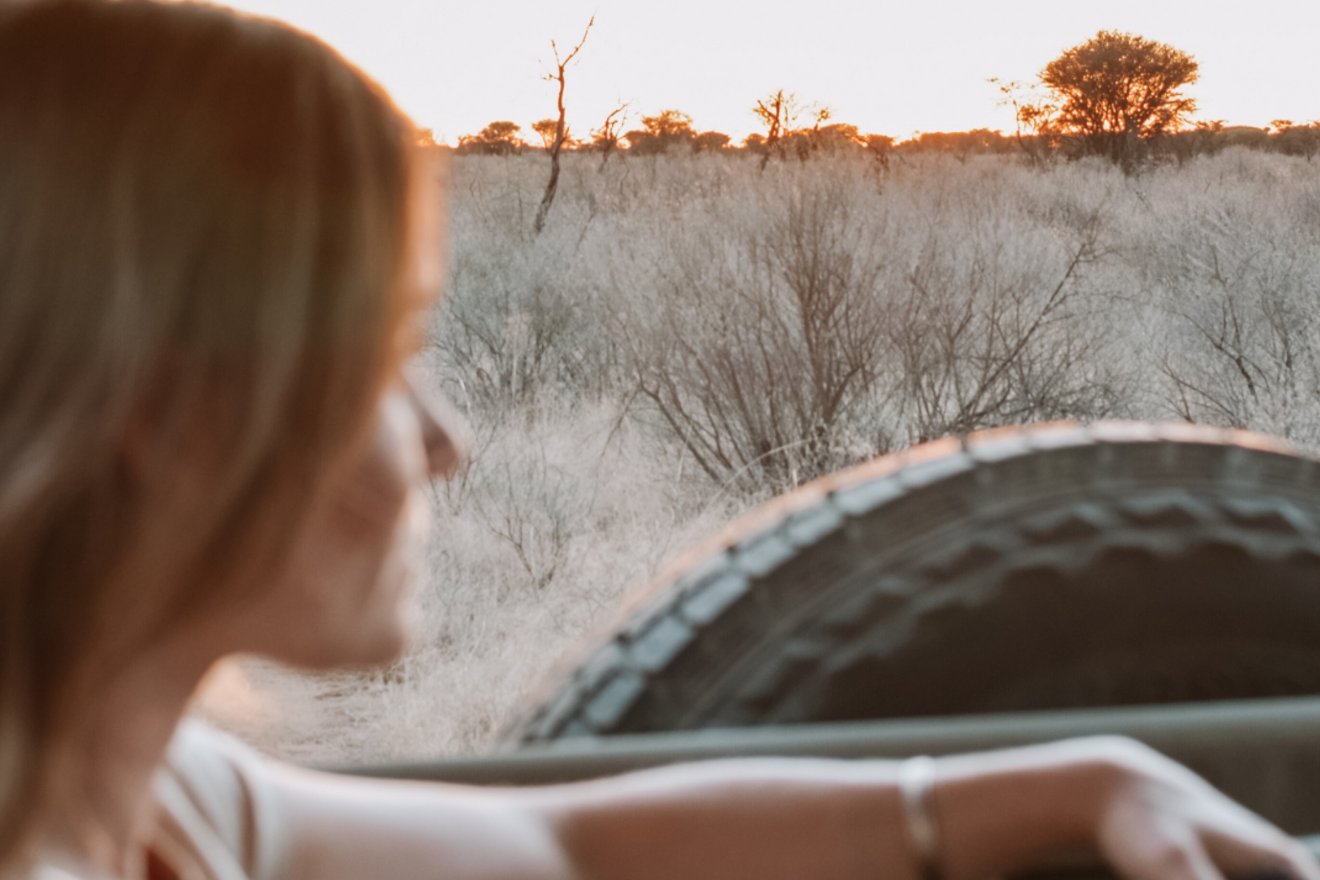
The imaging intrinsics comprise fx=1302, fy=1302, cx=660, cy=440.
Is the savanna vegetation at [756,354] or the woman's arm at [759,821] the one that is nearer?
the woman's arm at [759,821]

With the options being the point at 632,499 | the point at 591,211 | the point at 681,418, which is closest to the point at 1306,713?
the point at 632,499

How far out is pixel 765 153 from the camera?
19.1 ft

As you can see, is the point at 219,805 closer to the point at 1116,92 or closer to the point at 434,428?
the point at 434,428

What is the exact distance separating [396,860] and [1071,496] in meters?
0.68

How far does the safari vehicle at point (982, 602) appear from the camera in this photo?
1098 mm

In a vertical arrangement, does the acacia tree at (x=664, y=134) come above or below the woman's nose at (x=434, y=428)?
above

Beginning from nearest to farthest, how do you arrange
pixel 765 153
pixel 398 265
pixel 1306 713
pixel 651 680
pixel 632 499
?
pixel 398 265
pixel 1306 713
pixel 651 680
pixel 632 499
pixel 765 153

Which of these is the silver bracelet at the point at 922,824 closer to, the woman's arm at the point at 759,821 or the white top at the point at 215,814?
the woman's arm at the point at 759,821

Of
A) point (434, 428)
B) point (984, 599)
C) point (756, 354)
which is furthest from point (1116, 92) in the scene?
point (434, 428)

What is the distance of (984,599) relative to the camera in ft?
3.66

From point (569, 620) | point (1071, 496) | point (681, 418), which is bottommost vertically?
point (569, 620)

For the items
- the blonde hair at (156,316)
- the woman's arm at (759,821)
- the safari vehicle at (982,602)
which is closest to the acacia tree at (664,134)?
the safari vehicle at (982,602)

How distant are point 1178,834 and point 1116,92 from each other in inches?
442

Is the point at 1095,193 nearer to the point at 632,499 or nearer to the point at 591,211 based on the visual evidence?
the point at 591,211
